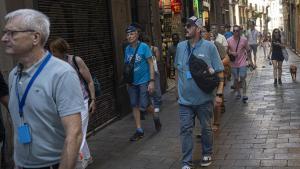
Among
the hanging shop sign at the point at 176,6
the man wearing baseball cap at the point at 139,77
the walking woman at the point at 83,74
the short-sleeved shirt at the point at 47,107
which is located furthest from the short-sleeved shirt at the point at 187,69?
the hanging shop sign at the point at 176,6

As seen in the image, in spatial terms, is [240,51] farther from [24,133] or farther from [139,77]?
[24,133]

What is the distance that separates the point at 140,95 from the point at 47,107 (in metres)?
5.40

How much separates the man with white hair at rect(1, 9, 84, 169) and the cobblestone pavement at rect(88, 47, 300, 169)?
12.0 ft

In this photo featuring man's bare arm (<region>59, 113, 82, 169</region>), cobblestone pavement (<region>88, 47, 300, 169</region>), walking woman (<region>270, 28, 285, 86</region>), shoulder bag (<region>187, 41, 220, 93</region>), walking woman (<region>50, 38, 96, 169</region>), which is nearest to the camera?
man's bare arm (<region>59, 113, 82, 169</region>)

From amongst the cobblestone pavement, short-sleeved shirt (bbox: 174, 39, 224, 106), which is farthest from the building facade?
short-sleeved shirt (bbox: 174, 39, 224, 106)

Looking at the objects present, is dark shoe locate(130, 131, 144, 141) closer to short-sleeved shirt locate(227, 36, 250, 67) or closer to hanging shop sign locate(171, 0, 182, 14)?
short-sleeved shirt locate(227, 36, 250, 67)

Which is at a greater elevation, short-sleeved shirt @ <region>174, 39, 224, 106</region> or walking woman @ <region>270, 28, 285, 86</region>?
short-sleeved shirt @ <region>174, 39, 224, 106</region>

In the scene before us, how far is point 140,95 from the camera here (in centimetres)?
827

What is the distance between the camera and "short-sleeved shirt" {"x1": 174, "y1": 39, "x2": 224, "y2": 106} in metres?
6.12

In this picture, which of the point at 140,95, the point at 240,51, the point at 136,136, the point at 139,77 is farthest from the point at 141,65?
the point at 240,51

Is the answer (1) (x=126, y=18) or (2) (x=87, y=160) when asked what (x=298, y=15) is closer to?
(1) (x=126, y=18)

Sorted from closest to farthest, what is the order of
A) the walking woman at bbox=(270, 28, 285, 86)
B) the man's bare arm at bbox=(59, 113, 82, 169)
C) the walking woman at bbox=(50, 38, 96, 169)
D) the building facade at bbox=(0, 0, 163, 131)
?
the man's bare arm at bbox=(59, 113, 82, 169) < the walking woman at bbox=(50, 38, 96, 169) < the building facade at bbox=(0, 0, 163, 131) < the walking woman at bbox=(270, 28, 285, 86)

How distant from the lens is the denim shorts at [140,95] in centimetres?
822

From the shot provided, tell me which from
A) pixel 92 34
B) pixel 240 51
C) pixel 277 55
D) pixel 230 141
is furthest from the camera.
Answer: pixel 277 55
